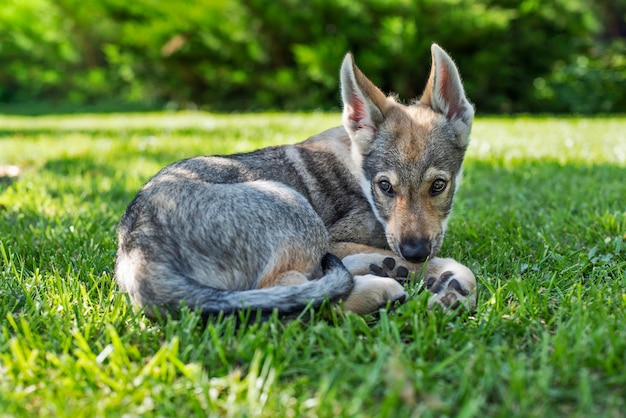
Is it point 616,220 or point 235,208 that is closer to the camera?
point 235,208

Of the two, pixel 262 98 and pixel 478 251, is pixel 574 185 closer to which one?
pixel 478 251

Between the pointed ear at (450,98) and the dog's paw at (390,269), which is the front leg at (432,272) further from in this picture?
the pointed ear at (450,98)

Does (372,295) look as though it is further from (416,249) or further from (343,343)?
(416,249)

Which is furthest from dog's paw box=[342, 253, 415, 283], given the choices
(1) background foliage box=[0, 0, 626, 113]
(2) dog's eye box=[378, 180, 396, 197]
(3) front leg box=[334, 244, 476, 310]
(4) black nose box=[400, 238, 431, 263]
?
(1) background foliage box=[0, 0, 626, 113]

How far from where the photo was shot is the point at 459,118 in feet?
12.8

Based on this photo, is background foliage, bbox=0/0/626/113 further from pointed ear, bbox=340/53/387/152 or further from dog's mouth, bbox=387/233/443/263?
dog's mouth, bbox=387/233/443/263

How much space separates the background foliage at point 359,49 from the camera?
13023 millimetres

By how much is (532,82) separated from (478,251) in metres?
11.8

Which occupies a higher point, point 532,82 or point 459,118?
point 459,118

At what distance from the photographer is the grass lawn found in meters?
1.99

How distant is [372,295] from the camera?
2.82m

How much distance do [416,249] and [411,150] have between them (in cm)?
60

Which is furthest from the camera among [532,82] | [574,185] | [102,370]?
[532,82]

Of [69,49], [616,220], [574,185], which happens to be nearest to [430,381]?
[616,220]
